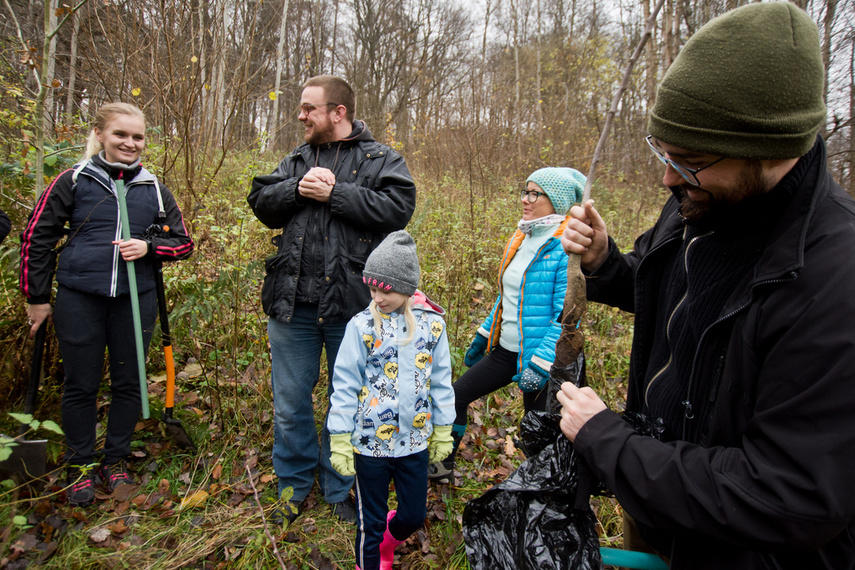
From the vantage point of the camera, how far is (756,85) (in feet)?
3.40

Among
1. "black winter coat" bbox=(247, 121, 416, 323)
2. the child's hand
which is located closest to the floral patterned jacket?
"black winter coat" bbox=(247, 121, 416, 323)

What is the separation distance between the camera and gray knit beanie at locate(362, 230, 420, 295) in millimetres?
2229

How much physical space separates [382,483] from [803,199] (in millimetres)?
2020

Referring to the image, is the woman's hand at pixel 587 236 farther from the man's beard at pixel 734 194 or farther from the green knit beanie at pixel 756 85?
the green knit beanie at pixel 756 85

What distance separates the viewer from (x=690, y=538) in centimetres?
121

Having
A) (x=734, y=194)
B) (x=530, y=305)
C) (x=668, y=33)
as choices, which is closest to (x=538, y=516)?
(x=734, y=194)

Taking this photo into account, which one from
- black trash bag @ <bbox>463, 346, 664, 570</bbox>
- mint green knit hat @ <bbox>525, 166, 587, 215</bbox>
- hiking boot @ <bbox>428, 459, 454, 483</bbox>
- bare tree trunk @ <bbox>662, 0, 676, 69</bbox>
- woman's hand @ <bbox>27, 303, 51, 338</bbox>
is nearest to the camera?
black trash bag @ <bbox>463, 346, 664, 570</bbox>

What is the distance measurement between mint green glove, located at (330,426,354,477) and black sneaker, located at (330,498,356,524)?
38.6 inches

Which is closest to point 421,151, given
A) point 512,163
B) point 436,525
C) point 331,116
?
point 512,163

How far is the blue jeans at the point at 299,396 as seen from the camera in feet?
9.02

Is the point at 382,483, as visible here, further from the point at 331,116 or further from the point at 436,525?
the point at 331,116

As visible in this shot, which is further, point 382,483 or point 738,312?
point 382,483

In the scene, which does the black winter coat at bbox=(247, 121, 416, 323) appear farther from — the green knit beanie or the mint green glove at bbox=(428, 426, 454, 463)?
the green knit beanie

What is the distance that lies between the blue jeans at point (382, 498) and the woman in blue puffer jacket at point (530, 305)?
33.7 inches
